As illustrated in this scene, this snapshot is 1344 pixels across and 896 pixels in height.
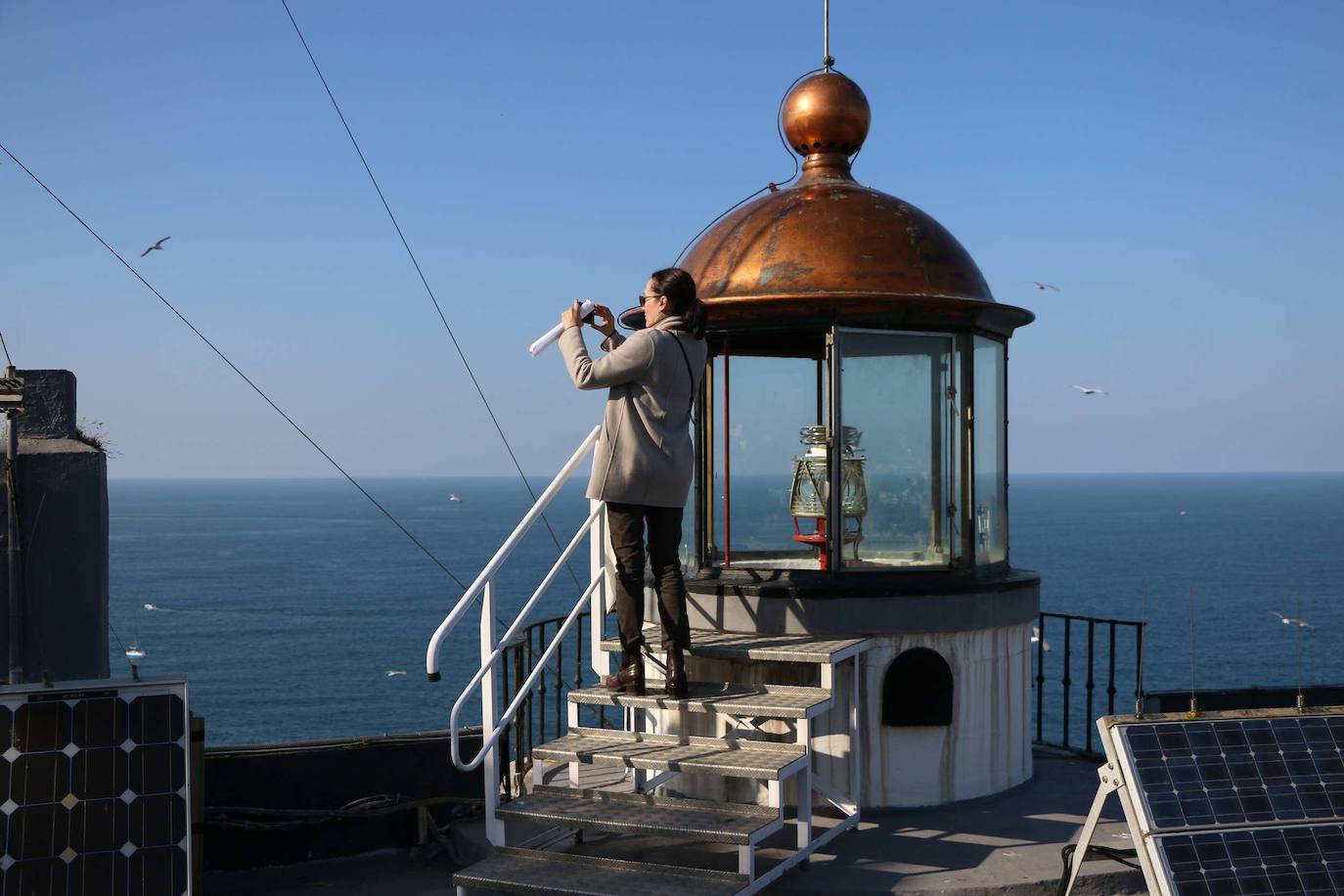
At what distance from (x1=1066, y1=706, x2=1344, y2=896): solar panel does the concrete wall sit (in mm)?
4808

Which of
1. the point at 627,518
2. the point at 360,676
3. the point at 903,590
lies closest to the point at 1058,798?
the point at 903,590

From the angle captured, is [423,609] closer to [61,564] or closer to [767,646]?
[767,646]

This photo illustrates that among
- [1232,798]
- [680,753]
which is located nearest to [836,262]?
[680,753]

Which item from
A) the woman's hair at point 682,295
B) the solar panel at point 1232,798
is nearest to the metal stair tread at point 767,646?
the woman's hair at point 682,295

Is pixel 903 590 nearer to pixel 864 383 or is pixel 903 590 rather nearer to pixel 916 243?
pixel 864 383

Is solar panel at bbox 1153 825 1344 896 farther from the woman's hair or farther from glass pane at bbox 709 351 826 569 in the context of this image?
glass pane at bbox 709 351 826 569

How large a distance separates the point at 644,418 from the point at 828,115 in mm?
3292

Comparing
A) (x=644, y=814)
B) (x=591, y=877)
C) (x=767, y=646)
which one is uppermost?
(x=767, y=646)

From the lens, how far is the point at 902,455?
839 centimetres

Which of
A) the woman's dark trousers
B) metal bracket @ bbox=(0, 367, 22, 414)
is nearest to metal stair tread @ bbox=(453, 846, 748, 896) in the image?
the woman's dark trousers

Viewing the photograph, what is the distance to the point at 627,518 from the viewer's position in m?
6.78

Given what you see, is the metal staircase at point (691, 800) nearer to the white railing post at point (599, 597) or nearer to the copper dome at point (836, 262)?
the white railing post at point (599, 597)

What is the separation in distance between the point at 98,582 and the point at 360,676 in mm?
49736

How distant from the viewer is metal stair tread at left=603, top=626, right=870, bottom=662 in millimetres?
7141
